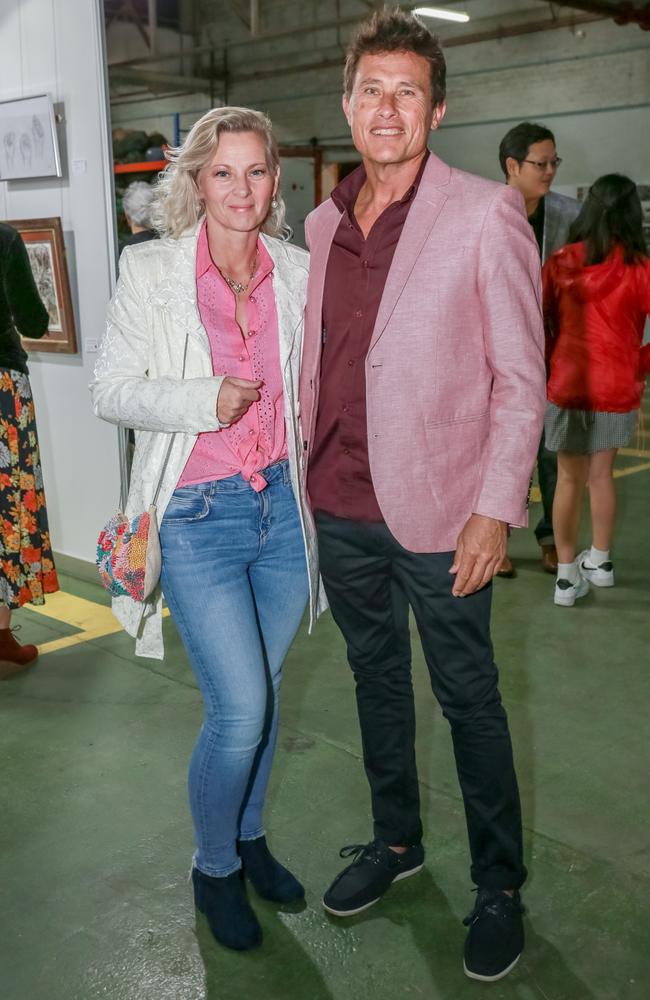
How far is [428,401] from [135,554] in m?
0.63

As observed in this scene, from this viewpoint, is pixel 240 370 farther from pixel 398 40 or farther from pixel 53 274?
pixel 53 274

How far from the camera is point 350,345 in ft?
6.21

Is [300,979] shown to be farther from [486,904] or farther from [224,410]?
[224,410]

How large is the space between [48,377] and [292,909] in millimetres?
3184

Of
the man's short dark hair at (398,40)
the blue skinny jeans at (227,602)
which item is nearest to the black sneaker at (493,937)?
the blue skinny jeans at (227,602)

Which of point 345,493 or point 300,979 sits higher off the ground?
point 345,493

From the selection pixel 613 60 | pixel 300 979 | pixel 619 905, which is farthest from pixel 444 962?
pixel 613 60

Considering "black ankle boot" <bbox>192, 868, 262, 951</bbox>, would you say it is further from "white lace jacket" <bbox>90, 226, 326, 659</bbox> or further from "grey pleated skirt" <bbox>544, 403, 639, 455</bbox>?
"grey pleated skirt" <bbox>544, 403, 639, 455</bbox>

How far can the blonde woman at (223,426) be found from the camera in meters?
1.88

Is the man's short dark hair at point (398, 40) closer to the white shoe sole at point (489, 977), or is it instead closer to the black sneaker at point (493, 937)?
the black sneaker at point (493, 937)

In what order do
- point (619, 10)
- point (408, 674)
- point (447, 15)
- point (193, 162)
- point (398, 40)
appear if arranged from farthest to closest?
point (447, 15) < point (619, 10) < point (408, 674) < point (193, 162) < point (398, 40)

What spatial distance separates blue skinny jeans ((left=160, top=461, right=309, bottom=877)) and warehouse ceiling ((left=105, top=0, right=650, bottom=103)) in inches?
371

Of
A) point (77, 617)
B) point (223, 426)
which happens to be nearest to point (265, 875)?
point (223, 426)

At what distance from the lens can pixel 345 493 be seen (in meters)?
1.97
